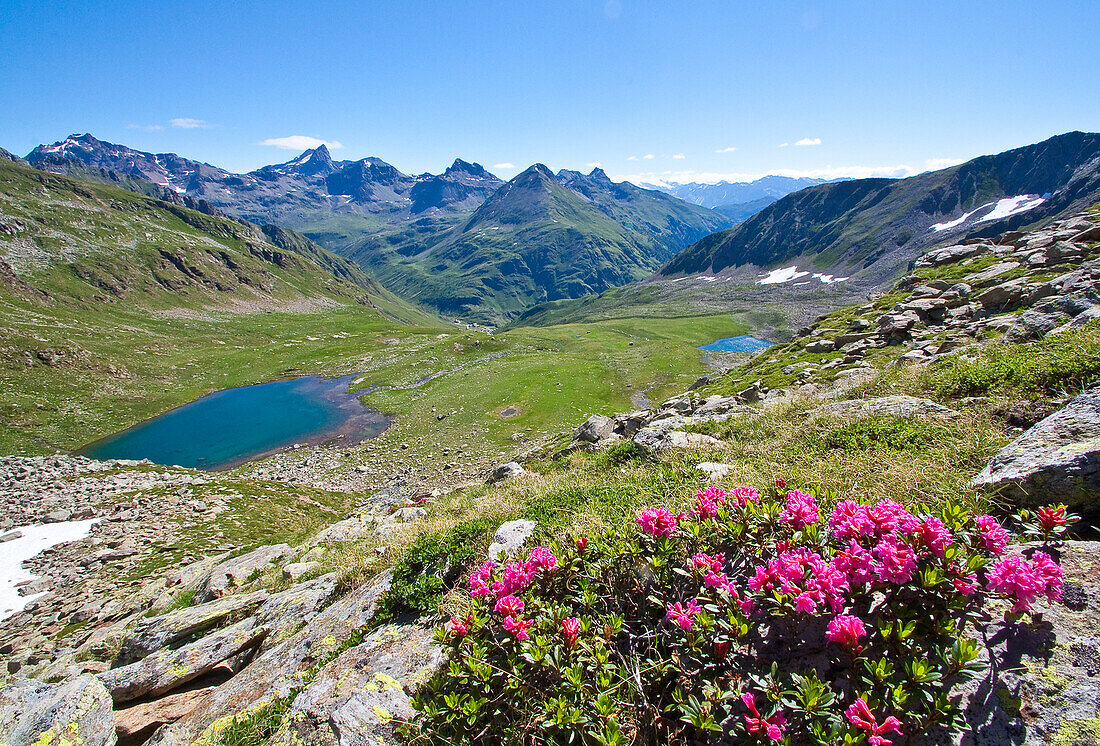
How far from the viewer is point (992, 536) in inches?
143

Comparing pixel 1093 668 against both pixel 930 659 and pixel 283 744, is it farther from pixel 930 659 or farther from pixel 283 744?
pixel 283 744

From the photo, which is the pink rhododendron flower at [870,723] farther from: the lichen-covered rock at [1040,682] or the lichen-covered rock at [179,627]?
the lichen-covered rock at [179,627]

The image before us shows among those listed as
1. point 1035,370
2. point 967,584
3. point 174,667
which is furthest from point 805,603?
point 174,667

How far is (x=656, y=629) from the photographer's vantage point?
4258 millimetres

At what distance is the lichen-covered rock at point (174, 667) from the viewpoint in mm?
7305

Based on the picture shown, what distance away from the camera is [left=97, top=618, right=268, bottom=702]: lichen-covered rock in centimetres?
730

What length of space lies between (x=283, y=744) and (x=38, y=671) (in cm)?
1167

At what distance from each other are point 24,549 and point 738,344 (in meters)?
131

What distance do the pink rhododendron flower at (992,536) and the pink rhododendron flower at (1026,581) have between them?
1.00 feet

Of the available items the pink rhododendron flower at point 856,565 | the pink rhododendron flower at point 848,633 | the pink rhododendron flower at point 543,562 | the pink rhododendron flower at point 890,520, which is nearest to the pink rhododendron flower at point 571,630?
the pink rhododendron flower at point 543,562

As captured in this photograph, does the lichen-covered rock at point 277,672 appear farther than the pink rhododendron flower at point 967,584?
Yes

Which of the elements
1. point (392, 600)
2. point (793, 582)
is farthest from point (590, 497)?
point (793, 582)

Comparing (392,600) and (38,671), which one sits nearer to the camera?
(392,600)

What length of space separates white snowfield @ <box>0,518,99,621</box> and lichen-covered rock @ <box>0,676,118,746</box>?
1397 centimetres
